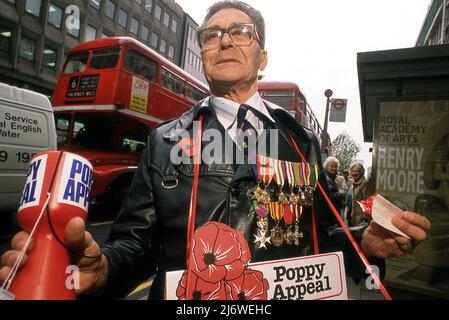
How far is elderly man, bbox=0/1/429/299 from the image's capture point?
3.63 feet

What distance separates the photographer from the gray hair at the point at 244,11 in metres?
1.60

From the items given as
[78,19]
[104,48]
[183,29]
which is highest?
[183,29]

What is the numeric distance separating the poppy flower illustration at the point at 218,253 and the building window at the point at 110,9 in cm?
2794

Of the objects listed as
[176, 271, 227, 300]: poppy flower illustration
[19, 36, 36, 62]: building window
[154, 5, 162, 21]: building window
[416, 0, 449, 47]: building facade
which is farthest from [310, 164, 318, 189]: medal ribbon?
[154, 5, 162, 21]: building window

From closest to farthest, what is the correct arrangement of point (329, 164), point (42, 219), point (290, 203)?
point (42, 219), point (290, 203), point (329, 164)

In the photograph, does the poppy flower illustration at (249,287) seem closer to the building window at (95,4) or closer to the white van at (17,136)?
the white van at (17,136)

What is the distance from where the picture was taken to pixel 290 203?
4.20 ft

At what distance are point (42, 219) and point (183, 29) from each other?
39.1 m

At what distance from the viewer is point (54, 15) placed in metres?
20.8

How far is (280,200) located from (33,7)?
23.9 m

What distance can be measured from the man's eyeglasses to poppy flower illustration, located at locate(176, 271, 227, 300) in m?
1.08

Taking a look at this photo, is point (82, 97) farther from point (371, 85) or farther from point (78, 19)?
point (78, 19)

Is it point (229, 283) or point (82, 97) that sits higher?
point (82, 97)

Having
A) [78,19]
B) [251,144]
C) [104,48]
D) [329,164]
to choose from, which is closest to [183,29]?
[78,19]
